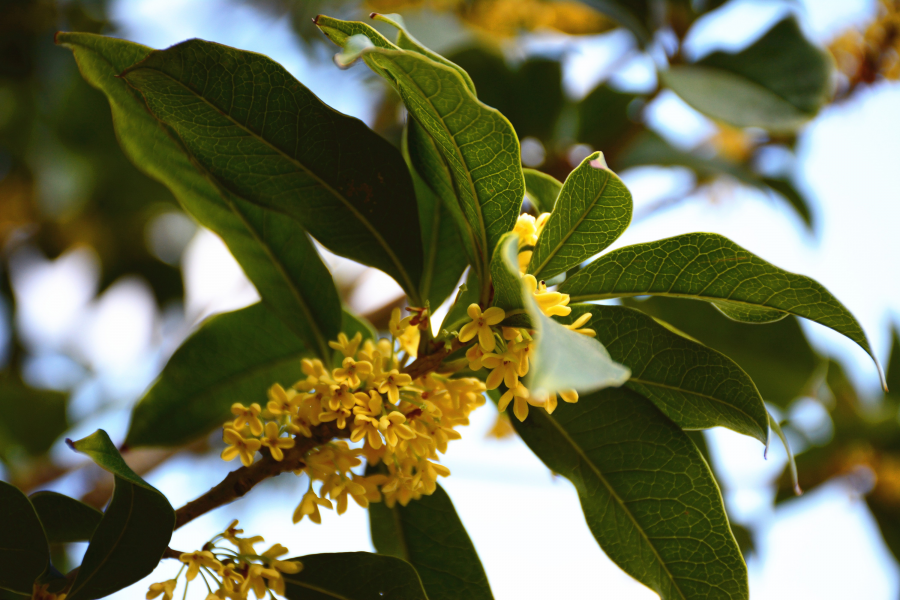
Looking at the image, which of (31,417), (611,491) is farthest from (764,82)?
(31,417)

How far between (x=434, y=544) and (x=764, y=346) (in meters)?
1.21

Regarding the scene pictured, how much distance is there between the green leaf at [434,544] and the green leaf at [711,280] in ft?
1.26

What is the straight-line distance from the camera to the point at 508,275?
2.17 feet

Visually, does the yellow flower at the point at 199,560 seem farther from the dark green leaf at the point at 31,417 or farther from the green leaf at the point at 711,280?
the dark green leaf at the point at 31,417

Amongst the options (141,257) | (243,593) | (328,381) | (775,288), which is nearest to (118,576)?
(243,593)

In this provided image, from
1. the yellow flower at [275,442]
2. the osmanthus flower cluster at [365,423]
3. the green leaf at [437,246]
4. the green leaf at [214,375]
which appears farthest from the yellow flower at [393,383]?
the green leaf at [214,375]

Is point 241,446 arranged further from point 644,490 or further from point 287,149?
point 644,490

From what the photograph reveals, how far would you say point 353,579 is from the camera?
84 cm

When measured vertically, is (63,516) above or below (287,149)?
below

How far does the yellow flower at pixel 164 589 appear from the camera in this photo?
0.75m

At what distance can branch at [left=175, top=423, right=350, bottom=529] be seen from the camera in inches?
30.3

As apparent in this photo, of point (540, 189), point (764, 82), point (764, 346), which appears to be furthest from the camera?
point (764, 346)

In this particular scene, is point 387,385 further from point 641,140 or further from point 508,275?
point 641,140

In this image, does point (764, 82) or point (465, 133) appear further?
point (764, 82)
